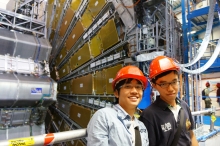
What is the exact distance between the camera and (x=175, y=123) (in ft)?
5.73

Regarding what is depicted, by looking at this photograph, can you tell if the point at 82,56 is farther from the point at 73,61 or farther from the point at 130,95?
the point at 130,95

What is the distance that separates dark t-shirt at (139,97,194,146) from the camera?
5.34ft

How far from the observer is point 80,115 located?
19.6ft

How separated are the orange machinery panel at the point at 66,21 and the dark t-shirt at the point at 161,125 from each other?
566cm

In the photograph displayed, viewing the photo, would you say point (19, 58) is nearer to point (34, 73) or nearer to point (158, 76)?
point (34, 73)

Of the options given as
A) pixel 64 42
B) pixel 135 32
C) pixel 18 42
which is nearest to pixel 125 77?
pixel 135 32

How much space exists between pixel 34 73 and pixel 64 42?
2.15m

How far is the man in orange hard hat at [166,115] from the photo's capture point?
1.65 metres

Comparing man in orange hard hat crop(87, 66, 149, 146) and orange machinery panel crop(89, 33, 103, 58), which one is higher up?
orange machinery panel crop(89, 33, 103, 58)

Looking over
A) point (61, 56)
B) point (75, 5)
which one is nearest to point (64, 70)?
point (61, 56)

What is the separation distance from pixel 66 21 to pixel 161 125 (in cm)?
629

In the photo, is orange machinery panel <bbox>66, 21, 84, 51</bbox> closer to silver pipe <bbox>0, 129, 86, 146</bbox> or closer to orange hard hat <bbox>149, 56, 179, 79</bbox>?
orange hard hat <bbox>149, 56, 179, 79</bbox>

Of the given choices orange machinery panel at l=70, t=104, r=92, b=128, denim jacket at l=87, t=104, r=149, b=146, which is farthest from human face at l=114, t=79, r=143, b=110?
orange machinery panel at l=70, t=104, r=92, b=128

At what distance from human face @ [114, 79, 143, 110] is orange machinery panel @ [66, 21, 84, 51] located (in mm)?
4794
